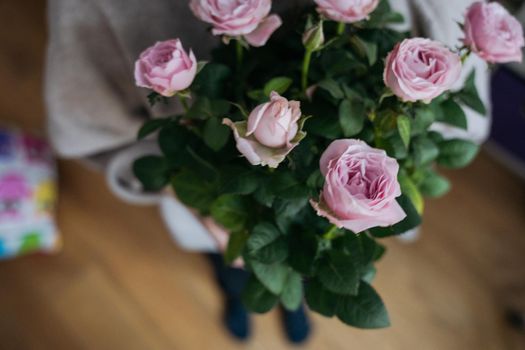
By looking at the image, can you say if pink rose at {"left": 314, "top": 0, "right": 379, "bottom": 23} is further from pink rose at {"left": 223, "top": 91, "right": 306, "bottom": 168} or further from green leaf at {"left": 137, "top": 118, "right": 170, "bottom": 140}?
green leaf at {"left": 137, "top": 118, "right": 170, "bottom": 140}

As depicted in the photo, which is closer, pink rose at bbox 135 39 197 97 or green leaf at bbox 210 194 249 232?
pink rose at bbox 135 39 197 97

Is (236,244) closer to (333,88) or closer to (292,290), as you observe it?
(292,290)

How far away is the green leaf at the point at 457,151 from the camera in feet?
2.29

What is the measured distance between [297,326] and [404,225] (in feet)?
2.56

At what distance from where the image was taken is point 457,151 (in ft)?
2.30

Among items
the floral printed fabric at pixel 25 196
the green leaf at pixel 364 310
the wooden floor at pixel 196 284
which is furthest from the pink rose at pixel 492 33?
the floral printed fabric at pixel 25 196

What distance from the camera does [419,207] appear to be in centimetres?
66

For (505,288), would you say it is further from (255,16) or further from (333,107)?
(255,16)

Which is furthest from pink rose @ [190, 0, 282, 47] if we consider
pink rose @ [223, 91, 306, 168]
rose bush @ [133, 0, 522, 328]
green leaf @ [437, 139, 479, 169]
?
green leaf @ [437, 139, 479, 169]

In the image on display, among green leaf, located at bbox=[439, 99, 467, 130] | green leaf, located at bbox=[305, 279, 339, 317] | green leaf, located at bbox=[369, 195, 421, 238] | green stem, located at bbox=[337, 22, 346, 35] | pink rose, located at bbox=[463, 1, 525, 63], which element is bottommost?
green leaf, located at bbox=[305, 279, 339, 317]

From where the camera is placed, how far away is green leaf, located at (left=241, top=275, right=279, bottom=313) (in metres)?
0.66

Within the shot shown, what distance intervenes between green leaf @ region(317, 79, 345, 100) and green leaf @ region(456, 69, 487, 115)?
0.17 metres

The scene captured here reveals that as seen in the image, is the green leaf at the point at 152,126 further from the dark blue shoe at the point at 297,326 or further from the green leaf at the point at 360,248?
the dark blue shoe at the point at 297,326

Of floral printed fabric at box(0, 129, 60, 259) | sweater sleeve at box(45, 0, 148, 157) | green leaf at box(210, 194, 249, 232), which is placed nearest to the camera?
green leaf at box(210, 194, 249, 232)
